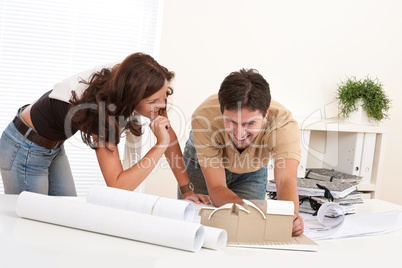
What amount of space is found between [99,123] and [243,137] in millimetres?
550

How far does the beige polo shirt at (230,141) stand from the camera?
5.83 ft

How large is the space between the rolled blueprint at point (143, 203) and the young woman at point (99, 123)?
0.44 metres

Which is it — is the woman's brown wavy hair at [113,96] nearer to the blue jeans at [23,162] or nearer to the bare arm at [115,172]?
the bare arm at [115,172]

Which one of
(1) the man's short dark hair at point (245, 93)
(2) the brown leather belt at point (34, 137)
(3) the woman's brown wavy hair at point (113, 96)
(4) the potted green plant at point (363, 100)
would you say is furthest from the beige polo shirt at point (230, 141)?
(4) the potted green plant at point (363, 100)

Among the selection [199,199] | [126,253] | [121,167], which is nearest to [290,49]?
[199,199]

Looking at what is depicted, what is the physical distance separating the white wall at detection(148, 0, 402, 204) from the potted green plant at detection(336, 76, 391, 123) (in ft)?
0.69

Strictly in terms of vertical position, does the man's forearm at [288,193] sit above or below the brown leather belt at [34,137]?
below

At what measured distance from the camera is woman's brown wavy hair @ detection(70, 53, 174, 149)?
1707 mm

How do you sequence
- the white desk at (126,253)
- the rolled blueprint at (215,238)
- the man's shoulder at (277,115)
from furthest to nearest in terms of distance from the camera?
the man's shoulder at (277,115), the rolled blueprint at (215,238), the white desk at (126,253)

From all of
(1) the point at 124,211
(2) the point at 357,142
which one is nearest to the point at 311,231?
(1) the point at 124,211

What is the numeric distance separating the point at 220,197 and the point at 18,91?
2077 mm

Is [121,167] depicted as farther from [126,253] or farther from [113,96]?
[126,253]

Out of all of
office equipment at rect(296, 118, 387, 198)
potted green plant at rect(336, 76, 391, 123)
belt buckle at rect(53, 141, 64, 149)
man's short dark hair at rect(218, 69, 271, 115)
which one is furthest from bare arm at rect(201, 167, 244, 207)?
potted green plant at rect(336, 76, 391, 123)

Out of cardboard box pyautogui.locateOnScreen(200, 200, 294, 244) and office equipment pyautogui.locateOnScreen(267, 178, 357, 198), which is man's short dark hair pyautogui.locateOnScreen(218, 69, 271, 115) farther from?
cardboard box pyautogui.locateOnScreen(200, 200, 294, 244)
